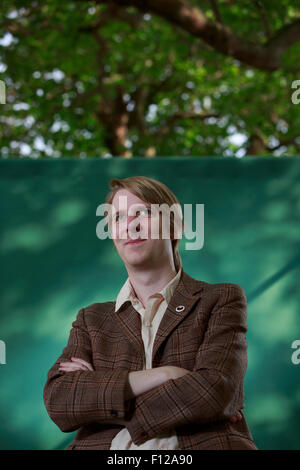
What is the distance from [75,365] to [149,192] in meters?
0.72

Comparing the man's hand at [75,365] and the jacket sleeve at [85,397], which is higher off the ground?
the man's hand at [75,365]

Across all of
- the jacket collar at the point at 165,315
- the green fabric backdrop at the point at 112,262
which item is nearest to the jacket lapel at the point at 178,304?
the jacket collar at the point at 165,315

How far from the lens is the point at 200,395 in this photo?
5.71 ft

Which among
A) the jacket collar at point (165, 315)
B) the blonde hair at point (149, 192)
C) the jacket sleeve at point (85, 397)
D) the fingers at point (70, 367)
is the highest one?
Result: the blonde hair at point (149, 192)

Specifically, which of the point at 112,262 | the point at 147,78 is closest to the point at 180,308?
the point at 112,262

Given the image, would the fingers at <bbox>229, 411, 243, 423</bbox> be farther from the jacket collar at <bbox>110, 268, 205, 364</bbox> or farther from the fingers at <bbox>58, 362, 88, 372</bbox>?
the fingers at <bbox>58, 362, 88, 372</bbox>

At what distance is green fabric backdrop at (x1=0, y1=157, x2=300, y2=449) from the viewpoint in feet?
7.78

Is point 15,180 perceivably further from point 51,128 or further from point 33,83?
point 51,128

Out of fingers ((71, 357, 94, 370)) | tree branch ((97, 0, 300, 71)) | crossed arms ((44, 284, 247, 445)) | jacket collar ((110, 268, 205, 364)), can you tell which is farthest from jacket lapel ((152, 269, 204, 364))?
tree branch ((97, 0, 300, 71))

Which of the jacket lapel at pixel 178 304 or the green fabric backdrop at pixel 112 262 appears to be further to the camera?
the green fabric backdrop at pixel 112 262

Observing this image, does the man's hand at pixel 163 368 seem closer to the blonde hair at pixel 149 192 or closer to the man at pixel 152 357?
the man at pixel 152 357

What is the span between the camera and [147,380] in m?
1.80

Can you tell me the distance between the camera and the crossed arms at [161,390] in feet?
5.71

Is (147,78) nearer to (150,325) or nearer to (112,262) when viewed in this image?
(112,262)
